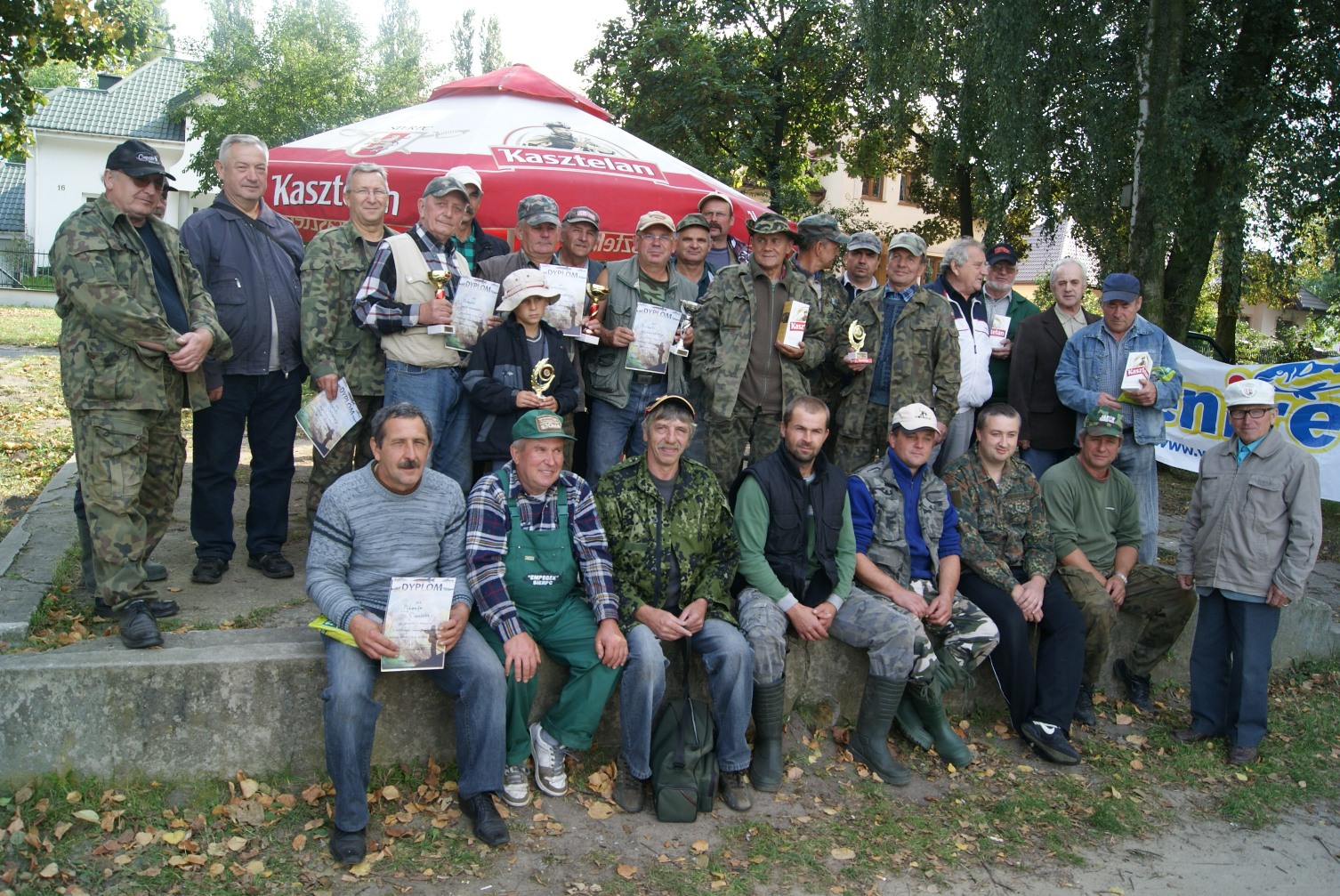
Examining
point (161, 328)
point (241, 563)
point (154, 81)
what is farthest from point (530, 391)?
point (154, 81)

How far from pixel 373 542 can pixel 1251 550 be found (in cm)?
447

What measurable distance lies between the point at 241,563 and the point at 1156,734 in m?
5.26

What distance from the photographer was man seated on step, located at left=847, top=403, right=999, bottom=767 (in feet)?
16.4

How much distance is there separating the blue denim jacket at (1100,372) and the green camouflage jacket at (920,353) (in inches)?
27.2

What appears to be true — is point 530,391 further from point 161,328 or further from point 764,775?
point 764,775

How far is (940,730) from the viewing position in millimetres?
4996

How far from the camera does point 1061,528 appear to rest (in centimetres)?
563

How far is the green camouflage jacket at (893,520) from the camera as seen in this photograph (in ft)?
17.0

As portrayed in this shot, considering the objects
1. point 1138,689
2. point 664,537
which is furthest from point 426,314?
point 1138,689

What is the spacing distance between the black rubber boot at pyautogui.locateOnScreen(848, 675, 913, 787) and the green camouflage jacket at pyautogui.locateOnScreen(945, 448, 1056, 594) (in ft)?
3.06

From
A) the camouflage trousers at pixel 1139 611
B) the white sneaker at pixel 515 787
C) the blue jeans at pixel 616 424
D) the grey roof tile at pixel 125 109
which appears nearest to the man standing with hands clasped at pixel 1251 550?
the camouflage trousers at pixel 1139 611

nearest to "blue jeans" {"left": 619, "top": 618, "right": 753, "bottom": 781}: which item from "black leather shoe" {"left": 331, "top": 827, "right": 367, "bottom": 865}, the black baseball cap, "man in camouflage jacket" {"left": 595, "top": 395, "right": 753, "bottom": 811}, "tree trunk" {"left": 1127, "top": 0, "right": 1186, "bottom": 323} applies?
"man in camouflage jacket" {"left": 595, "top": 395, "right": 753, "bottom": 811}

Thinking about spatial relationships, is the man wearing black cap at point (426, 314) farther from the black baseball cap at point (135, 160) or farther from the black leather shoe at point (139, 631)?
the black leather shoe at point (139, 631)

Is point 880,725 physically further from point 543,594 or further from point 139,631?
point 139,631
